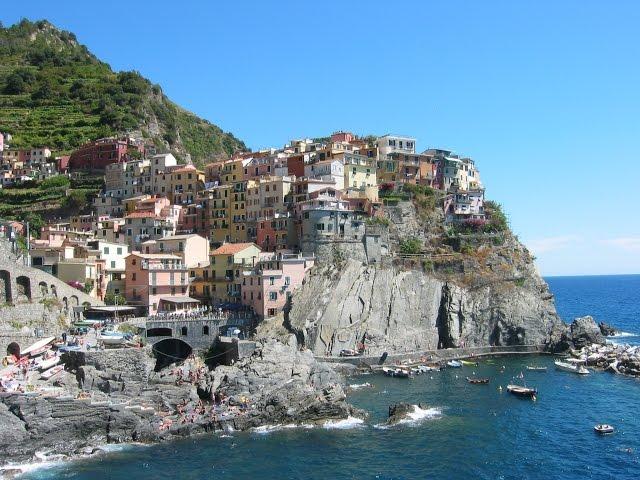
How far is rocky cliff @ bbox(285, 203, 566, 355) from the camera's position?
245ft

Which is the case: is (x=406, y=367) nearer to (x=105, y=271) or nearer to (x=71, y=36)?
(x=105, y=271)

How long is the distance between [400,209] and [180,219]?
3006cm

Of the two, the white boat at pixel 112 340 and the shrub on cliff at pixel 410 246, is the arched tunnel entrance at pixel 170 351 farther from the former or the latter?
the shrub on cliff at pixel 410 246

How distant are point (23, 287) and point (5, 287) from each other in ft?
6.69

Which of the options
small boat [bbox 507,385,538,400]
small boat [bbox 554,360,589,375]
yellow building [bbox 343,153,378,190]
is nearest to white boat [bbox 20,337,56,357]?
small boat [bbox 507,385,538,400]

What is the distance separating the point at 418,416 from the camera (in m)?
55.7

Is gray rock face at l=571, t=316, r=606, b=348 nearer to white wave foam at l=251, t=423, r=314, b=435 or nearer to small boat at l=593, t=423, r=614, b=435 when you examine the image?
small boat at l=593, t=423, r=614, b=435

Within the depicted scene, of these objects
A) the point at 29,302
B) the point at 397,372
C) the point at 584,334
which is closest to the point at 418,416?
the point at 397,372

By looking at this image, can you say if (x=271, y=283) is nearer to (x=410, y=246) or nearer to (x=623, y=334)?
(x=410, y=246)

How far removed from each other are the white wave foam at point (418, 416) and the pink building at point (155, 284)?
2830 centimetres

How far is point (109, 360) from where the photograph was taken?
186 ft

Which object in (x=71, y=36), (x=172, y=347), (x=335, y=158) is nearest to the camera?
(x=172, y=347)

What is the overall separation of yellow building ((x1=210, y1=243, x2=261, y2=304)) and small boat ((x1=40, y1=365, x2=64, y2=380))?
24.5m

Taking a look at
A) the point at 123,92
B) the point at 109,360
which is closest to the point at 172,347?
the point at 109,360
